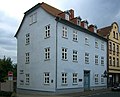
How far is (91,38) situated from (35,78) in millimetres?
12150

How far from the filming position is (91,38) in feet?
130

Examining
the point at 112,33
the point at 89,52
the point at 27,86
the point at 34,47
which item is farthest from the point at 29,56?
the point at 112,33

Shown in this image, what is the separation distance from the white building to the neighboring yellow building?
205 inches

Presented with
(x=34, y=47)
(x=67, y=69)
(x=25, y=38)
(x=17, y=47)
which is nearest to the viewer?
(x=67, y=69)

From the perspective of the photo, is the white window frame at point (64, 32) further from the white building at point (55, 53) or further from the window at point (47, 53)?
the window at point (47, 53)

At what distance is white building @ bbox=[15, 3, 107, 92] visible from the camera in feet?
102

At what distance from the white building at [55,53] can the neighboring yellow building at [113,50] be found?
5.21m

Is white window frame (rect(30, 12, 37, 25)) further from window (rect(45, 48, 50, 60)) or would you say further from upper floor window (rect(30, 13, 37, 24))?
window (rect(45, 48, 50, 60))

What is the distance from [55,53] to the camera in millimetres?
30625

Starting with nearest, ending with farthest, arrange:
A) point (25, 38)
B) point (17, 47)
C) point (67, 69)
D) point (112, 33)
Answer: point (67, 69), point (25, 38), point (17, 47), point (112, 33)

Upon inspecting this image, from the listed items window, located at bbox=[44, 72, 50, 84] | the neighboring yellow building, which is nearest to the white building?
window, located at bbox=[44, 72, 50, 84]

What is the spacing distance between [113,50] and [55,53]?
20.7 metres

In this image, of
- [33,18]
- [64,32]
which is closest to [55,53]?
[64,32]

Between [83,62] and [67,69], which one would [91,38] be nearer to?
[83,62]
